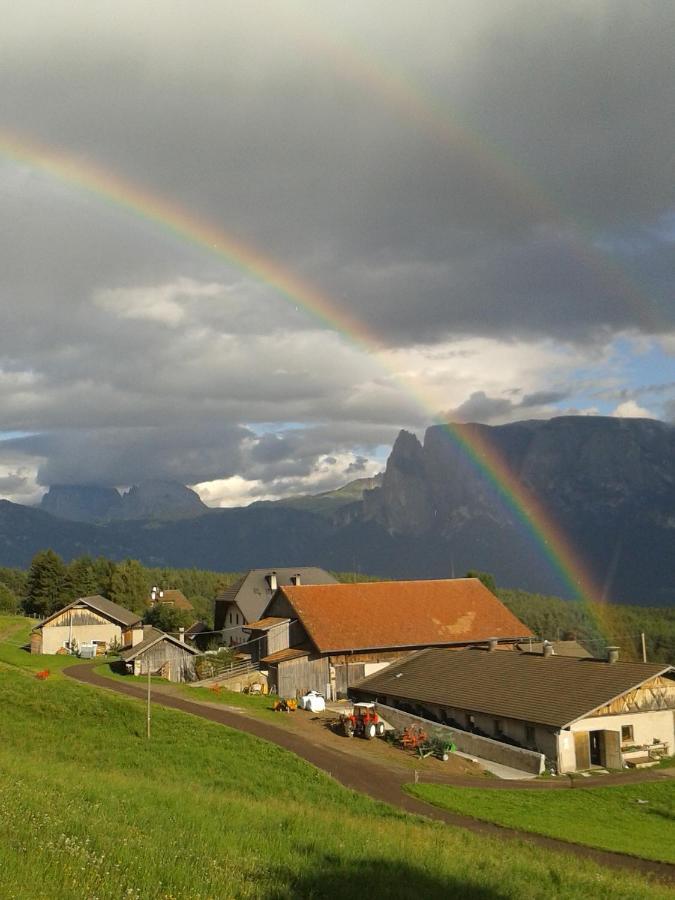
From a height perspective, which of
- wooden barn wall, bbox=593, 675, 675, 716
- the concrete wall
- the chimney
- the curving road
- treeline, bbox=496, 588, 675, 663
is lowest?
treeline, bbox=496, 588, 675, 663

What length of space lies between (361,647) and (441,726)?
14.9 metres

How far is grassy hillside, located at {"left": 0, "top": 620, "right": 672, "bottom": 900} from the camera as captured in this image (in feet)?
34.7

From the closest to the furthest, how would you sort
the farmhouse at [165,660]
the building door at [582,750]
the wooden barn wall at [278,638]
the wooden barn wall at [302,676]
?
the building door at [582,750] → the wooden barn wall at [302,676] → the wooden barn wall at [278,638] → the farmhouse at [165,660]

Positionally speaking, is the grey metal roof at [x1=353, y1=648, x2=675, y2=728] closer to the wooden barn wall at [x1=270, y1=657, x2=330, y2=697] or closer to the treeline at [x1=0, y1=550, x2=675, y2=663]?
the wooden barn wall at [x1=270, y1=657, x2=330, y2=697]

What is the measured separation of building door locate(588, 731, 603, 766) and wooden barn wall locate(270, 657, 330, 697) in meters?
21.6

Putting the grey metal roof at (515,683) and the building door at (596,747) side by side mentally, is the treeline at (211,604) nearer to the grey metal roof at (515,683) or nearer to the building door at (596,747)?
the grey metal roof at (515,683)

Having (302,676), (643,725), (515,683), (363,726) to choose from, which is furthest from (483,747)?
(302,676)

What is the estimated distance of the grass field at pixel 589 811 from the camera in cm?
2312

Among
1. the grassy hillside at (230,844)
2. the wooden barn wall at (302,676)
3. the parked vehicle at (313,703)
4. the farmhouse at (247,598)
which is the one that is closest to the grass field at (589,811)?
the grassy hillside at (230,844)

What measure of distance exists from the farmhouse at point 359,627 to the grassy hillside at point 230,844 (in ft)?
A: 78.3

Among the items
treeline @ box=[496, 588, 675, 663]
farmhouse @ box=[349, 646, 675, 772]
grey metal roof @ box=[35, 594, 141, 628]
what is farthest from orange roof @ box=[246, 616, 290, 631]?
treeline @ box=[496, 588, 675, 663]

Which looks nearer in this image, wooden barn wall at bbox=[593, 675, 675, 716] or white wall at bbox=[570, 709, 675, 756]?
white wall at bbox=[570, 709, 675, 756]

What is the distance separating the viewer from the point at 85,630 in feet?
270

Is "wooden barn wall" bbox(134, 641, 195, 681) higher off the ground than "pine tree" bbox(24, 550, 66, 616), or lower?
lower
